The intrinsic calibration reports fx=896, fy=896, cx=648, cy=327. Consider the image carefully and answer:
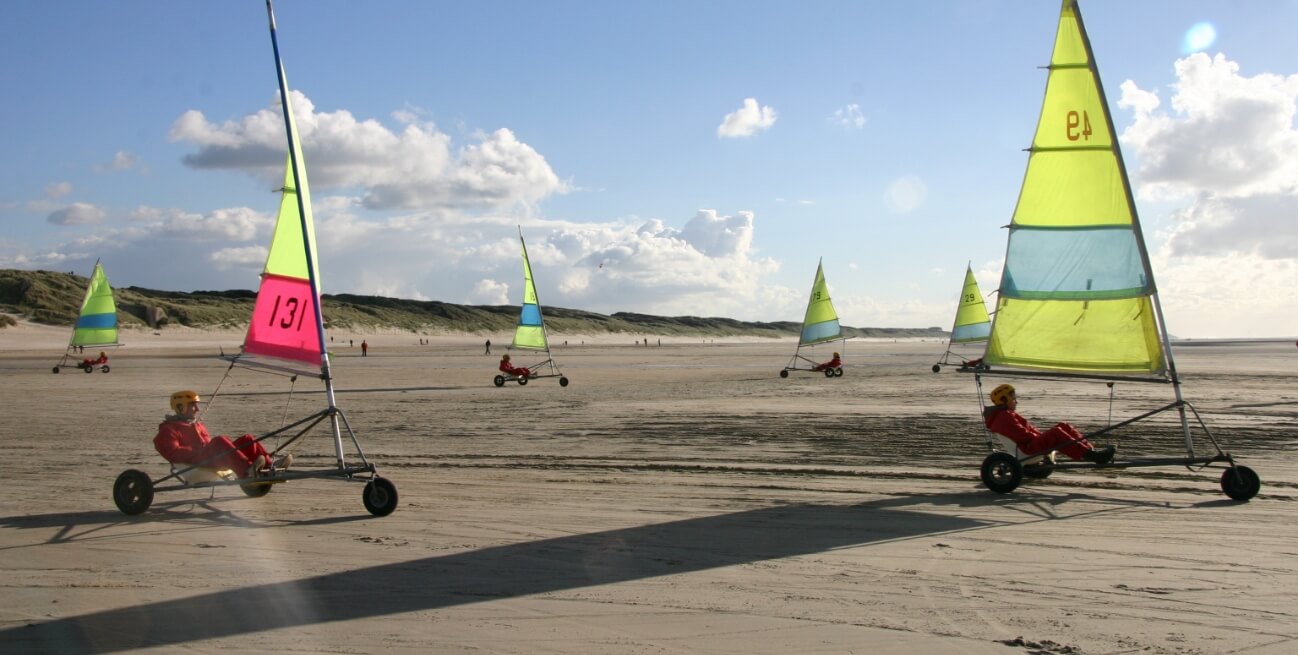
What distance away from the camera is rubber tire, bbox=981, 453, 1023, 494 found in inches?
358

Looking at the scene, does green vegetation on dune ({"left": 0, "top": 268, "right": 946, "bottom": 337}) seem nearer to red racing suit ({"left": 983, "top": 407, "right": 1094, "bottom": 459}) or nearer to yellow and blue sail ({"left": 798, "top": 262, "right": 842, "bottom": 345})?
yellow and blue sail ({"left": 798, "top": 262, "right": 842, "bottom": 345})

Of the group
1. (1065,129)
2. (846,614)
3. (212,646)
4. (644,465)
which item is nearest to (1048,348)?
(1065,129)

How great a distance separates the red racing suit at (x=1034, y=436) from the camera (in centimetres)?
904

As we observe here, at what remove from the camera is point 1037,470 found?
9180mm

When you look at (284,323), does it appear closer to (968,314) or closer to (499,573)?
(499,573)

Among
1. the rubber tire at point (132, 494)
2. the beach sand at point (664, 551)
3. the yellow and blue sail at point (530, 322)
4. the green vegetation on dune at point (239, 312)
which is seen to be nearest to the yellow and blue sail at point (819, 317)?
the yellow and blue sail at point (530, 322)

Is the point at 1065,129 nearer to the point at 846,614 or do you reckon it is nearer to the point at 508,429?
the point at 846,614

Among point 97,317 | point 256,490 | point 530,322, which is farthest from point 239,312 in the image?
point 256,490

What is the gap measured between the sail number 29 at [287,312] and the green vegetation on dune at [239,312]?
72.7 m

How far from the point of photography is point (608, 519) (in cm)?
800

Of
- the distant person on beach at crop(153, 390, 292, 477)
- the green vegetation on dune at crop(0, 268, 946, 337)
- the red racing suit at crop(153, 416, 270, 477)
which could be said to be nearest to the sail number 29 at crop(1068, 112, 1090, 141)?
the distant person on beach at crop(153, 390, 292, 477)

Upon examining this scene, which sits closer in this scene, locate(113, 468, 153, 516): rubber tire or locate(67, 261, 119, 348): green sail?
locate(113, 468, 153, 516): rubber tire

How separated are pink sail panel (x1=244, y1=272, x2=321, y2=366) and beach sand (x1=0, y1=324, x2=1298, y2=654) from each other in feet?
Answer: 1.69

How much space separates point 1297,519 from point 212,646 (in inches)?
332
